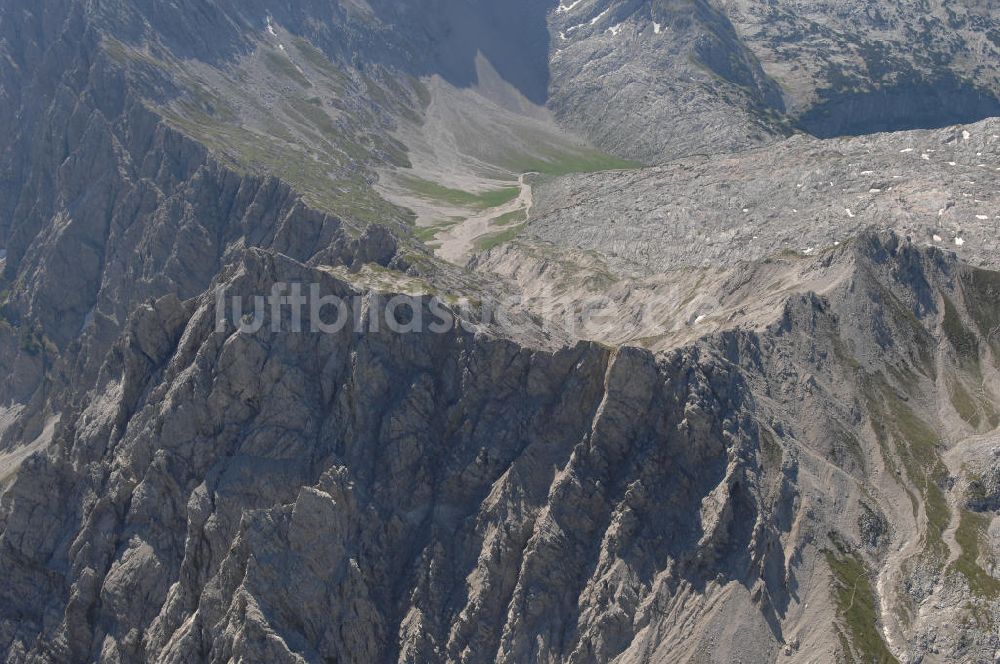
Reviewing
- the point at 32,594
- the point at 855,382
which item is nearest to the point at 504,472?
the point at 855,382

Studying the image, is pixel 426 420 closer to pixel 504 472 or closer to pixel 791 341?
pixel 504 472

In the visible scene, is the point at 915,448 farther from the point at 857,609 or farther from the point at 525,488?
the point at 525,488

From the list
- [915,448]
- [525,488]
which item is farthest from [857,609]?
[525,488]

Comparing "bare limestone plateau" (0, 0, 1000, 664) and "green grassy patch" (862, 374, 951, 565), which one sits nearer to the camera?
"bare limestone plateau" (0, 0, 1000, 664)

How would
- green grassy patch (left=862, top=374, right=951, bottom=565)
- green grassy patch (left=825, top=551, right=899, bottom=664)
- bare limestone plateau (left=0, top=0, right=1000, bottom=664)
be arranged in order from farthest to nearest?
green grassy patch (left=862, top=374, right=951, bottom=565) → bare limestone plateau (left=0, top=0, right=1000, bottom=664) → green grassy patch (left=825, top=551, right=899, bottom=664)

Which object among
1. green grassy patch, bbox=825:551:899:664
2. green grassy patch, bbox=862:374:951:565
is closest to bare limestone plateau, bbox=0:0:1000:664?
green grassy patch, bbox=825:551:899:664

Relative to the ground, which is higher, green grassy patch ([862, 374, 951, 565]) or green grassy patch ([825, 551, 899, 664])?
green grassy patch ([862, 374, 951, 565])

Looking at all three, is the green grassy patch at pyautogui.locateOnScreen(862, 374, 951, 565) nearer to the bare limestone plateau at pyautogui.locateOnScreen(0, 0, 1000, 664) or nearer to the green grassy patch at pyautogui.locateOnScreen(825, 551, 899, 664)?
the bare limestone plateau at pyautogui.locateOnScreen(0, 0, 1000, 664)

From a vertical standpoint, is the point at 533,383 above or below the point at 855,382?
below
